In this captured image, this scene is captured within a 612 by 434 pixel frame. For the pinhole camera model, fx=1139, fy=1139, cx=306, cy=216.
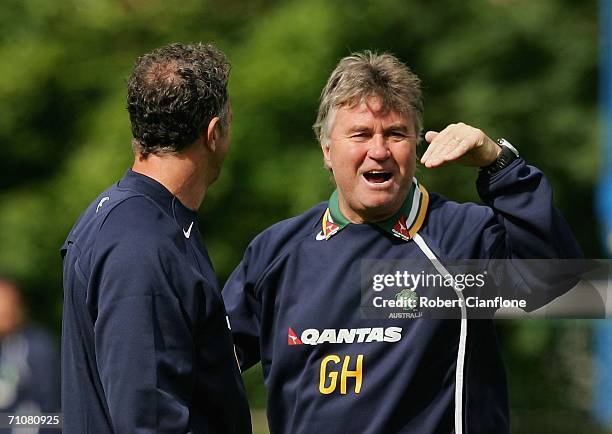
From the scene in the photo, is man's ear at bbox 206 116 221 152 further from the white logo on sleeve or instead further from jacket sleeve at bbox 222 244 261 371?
jacket sleeve at bbox 222 244 261 371

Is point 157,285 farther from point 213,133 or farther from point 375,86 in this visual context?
point 375,86

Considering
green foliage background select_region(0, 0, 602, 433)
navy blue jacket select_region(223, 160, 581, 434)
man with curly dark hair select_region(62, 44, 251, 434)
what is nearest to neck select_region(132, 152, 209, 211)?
man with curly dark hair select_region(62, 44, 251, 434)

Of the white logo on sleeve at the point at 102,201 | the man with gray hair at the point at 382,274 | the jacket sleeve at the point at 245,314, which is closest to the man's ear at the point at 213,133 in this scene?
the white logo on sleeve at the point at 102,201

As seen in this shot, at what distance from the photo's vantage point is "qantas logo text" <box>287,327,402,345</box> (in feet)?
11.7

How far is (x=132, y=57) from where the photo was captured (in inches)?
424

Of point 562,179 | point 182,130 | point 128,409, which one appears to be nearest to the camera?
point 128,409

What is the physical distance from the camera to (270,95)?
9.88m

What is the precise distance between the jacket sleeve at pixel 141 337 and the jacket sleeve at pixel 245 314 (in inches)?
31.8

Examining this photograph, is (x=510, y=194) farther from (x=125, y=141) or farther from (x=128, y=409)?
(x=125, y=141)

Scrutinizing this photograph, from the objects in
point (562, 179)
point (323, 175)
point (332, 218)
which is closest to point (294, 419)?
point (332, 218)

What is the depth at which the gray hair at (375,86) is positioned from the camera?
3.65m

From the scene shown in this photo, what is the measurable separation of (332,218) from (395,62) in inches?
21.8

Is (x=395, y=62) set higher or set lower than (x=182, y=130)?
higher

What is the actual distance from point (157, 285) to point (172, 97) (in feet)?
1.73
